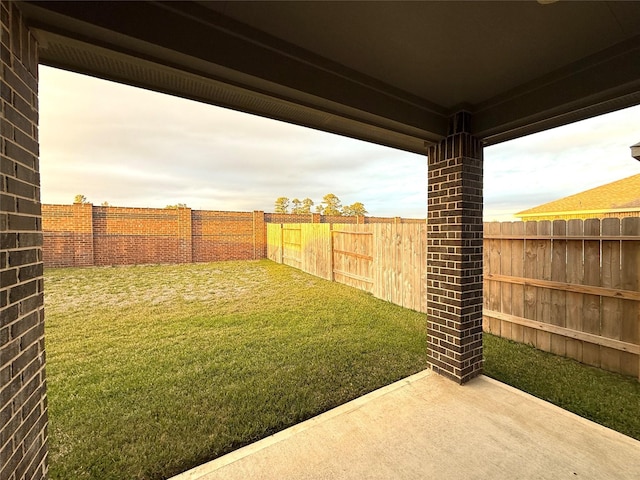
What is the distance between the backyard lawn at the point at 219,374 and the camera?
2098 millimetres

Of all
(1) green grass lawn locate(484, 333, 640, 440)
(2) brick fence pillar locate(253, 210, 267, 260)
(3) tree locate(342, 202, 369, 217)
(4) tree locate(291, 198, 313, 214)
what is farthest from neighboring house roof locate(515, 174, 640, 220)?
Answer: (4) tree locate(291, 198, 313, 214)

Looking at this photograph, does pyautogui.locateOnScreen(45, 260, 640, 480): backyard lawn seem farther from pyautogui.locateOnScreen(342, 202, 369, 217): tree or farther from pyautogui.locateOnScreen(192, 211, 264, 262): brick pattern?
pyautogui.locateOnScreen(342, 202, 369, 217): tree

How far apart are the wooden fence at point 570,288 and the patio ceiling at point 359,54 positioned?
1.80 meters

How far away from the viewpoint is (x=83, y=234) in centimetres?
1178

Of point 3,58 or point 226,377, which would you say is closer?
point 3,58

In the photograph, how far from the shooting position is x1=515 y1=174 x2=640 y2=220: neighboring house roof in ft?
30.6

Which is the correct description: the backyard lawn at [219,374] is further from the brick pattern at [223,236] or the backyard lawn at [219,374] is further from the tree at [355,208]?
the tree at [355,208]

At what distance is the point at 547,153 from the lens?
327 inches

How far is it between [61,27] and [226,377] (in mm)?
3059

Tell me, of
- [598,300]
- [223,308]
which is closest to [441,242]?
[598,300]

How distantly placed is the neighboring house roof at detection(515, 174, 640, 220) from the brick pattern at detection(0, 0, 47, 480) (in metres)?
13.3

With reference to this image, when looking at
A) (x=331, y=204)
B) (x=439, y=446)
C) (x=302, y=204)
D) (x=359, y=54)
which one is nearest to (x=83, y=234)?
(x=359, y=54)

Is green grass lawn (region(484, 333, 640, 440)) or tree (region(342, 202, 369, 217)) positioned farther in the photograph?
tree (region(342, 202, 369, 217))

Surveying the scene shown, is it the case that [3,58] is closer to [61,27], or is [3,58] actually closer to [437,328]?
[61,27]
